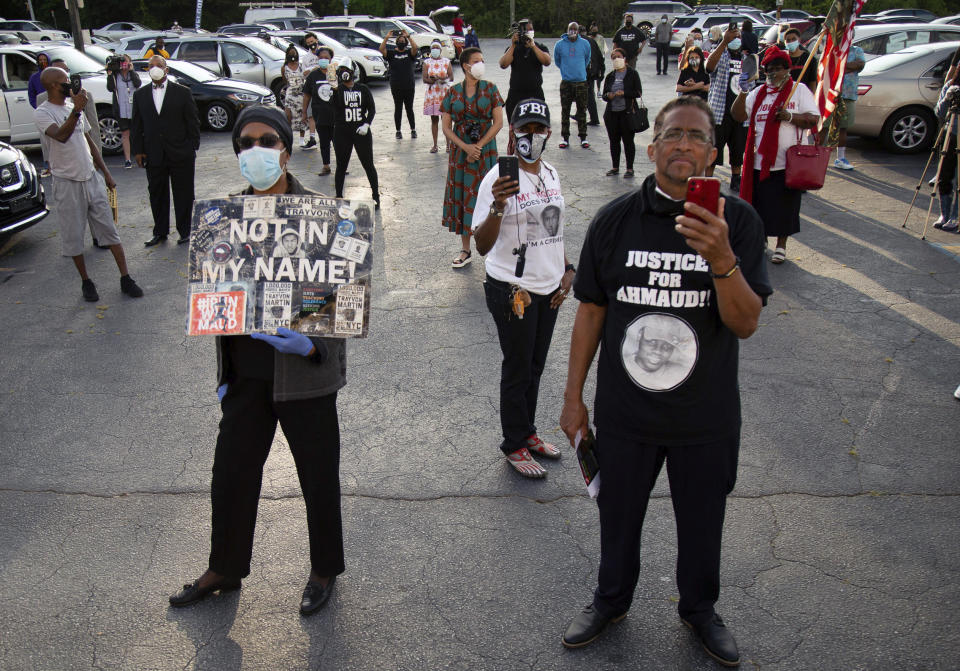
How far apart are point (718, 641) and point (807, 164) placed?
5079 mm

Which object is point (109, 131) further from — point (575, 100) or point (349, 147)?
point (575, 100)

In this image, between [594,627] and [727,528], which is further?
[727,528]

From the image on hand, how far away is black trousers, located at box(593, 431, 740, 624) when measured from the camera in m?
2.79

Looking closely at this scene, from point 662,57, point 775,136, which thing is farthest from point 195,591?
point 662,57

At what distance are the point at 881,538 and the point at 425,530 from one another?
2255 mm

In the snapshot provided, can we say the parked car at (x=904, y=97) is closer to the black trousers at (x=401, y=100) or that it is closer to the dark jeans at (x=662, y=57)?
the black trousers at (x=401, y=100)

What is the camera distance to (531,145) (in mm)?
4125

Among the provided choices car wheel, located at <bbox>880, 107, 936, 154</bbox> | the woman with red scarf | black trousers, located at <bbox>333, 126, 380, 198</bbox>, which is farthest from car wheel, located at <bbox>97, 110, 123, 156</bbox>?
car wheel, located at <bbox>880, 107, 936, 154</bbox>

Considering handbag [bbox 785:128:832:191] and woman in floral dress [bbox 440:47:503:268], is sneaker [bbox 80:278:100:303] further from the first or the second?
handbag [bbox 785:128:832:191]

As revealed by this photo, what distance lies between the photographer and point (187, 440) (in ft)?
15.8

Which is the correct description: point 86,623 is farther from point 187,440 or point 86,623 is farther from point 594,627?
point 594,627

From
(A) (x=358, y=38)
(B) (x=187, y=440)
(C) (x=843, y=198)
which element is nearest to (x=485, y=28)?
(A) (x=358, y=38)

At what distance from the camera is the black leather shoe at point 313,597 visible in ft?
10.9

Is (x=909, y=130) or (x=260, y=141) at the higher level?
(x=260, y=141)
